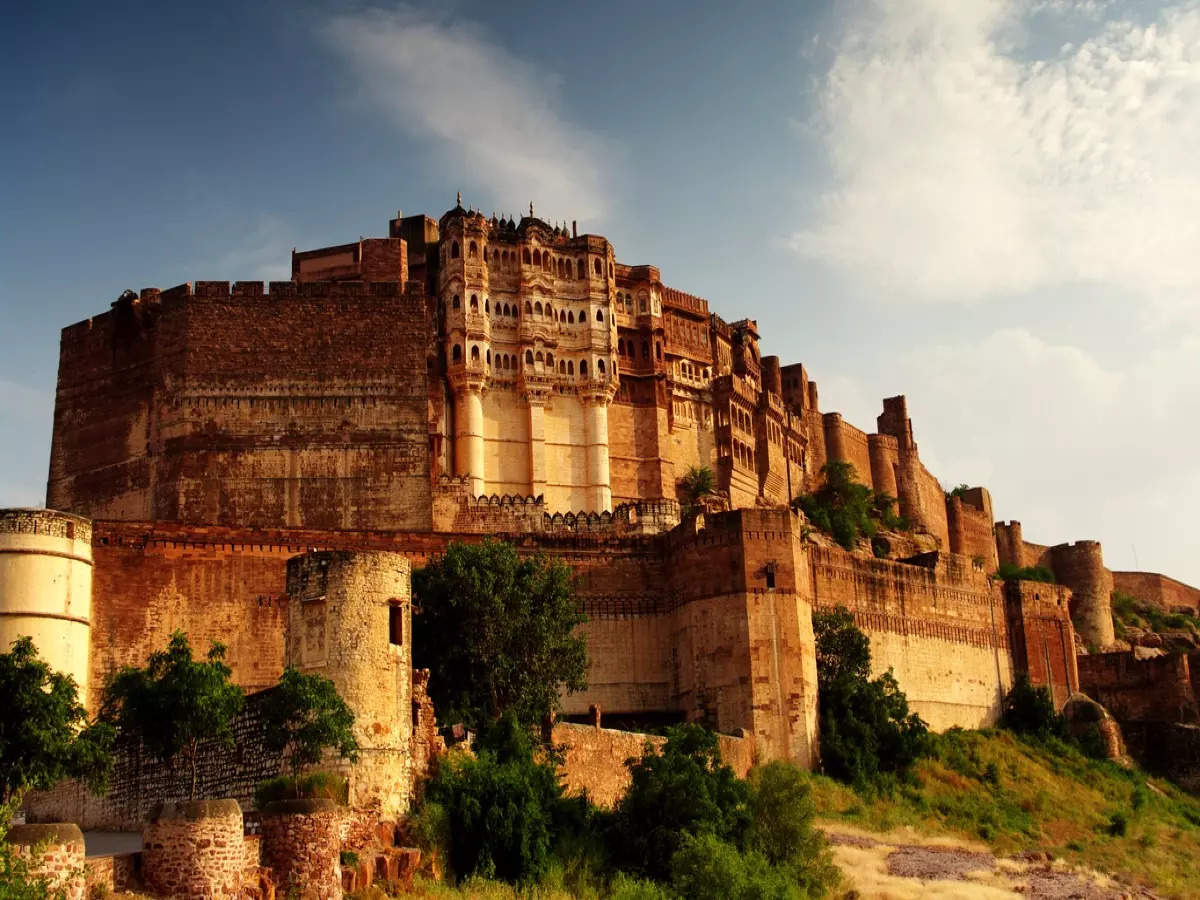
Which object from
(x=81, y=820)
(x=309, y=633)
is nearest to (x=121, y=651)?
(x=81, y=820)

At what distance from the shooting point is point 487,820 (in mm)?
23078

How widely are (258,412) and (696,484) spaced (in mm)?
18642

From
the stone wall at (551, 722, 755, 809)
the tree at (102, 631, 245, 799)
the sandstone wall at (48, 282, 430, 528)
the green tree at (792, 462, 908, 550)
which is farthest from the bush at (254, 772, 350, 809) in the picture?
the green tree at (792, 462, 908, 550)

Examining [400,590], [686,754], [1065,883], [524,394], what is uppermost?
[524,394]

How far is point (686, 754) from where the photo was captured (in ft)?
89.5

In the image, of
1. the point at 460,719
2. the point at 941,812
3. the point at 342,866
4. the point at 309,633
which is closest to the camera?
the point at 342,866

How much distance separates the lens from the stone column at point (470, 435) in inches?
1959

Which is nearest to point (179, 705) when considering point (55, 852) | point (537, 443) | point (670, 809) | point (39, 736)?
point (39, 736)

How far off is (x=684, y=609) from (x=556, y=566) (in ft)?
15.2

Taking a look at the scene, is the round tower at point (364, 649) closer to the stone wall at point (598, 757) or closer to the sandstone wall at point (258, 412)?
the stone wall at point (598, 757)

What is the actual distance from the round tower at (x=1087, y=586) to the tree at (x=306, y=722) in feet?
164

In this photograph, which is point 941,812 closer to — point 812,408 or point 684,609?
point 684,609

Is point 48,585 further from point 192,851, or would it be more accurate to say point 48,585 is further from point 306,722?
point 192,851

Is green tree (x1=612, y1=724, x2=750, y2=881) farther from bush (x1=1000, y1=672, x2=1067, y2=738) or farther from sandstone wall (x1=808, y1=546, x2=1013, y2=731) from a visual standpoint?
bush (x1=1000, y1=672, x2=1067, y2=738)
